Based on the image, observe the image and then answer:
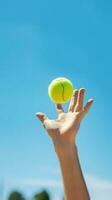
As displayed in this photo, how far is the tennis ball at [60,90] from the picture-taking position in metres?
8.76

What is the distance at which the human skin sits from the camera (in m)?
5.79

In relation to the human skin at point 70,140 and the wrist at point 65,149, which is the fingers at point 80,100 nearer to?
the human skin at point 70,140

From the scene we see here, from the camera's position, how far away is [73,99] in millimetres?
7039

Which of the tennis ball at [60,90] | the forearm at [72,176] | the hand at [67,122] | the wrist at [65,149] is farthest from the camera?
the tennis ball at [60,90]

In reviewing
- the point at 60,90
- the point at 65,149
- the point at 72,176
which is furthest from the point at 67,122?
the point at 60,90

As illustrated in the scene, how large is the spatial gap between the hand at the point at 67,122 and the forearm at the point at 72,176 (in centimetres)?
16

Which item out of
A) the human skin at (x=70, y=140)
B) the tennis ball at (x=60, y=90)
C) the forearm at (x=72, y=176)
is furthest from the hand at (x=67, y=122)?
the tennis ball at (x=60, y=90)

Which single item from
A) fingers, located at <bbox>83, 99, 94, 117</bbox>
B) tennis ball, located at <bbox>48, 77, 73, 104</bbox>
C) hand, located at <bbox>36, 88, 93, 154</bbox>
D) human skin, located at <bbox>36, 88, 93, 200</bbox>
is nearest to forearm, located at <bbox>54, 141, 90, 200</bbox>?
human skin, located at <bbox>36, 88, 93, 200</bbox>

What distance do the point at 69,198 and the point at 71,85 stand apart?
11.6 feet

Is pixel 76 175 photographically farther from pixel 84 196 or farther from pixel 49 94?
pixel 49 94

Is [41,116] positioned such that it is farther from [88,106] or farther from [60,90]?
[60,90]

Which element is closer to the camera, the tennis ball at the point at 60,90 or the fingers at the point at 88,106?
the fingers at the point at 88,106

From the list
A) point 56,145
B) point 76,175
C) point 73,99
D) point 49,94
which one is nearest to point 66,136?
point 56,145

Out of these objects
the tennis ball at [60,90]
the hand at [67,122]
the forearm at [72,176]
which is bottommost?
Answer: the forearm at [72,176]
